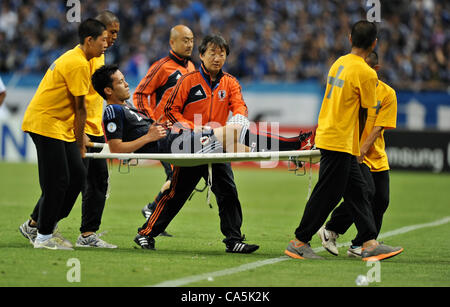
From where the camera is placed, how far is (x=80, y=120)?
24.6ft

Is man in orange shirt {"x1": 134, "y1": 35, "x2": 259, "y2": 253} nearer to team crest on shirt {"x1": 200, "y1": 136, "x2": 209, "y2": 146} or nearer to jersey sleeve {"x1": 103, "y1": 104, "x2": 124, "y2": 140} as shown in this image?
team crest on shirt {"x1": 200, "y1": 136, "x2": 209, "y2": 146}

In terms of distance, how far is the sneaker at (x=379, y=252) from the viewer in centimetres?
740

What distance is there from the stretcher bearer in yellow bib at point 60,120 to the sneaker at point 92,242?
66 cm

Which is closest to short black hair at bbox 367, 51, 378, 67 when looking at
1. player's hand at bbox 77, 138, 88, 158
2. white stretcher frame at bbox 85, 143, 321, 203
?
white stretcher frame at bbox 85, 143, 321, 203

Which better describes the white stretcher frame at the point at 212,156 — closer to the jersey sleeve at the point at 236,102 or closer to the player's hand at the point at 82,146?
the player's hand at the point at 82,146

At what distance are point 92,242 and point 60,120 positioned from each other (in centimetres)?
142

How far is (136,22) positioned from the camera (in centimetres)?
2525

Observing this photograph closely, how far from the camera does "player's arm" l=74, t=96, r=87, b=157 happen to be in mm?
7410

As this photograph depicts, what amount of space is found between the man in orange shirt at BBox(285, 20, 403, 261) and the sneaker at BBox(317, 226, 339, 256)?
0.56m

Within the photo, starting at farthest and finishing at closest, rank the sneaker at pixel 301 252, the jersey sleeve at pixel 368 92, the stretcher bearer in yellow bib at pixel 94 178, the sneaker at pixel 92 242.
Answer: the stretcher bearer in yellow bib at pixel 94 178, the sneaker at pixel 92 242, the sneaker at pixel 301 252, the jersey sleeve at pixel 368 92

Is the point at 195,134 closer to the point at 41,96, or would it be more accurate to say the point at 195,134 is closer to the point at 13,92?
the point at 41,96

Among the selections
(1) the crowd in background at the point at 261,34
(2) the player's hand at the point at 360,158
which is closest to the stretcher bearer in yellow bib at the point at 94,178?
(2) the player's hand at the point at 360,158

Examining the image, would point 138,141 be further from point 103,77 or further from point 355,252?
point 355,252

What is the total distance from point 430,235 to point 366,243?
2.65 metres
